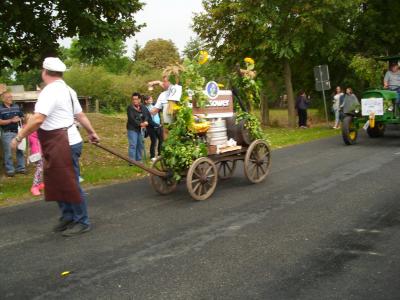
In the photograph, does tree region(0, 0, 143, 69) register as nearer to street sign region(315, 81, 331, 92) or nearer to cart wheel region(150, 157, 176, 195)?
cart wheel region(150, 157, 176, 195)

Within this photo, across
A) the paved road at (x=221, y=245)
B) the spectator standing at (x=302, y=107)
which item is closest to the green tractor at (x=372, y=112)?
the paved road at (x=221, y=245)

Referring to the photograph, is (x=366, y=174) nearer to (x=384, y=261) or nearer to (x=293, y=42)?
(x=384, y=261)

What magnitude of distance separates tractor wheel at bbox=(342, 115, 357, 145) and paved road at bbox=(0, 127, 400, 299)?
205 inches

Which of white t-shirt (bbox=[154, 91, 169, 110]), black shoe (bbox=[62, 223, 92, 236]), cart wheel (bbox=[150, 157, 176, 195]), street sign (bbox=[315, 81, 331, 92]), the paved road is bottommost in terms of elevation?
the paved road

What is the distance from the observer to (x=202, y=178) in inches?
280

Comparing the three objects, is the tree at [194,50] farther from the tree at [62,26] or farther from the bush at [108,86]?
the bush at [108,86]

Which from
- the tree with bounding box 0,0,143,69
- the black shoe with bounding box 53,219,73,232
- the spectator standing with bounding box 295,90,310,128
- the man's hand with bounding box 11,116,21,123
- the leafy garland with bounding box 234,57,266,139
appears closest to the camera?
the black shoe with bounding box 53,219,73,232

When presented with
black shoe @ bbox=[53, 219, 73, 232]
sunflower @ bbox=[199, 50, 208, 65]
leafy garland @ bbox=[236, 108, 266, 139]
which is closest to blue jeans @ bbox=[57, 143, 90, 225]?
black shoe @ bbox=[53, 219, 73, 232]

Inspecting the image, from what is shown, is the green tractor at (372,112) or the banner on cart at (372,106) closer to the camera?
the banner on cart at (372,106)

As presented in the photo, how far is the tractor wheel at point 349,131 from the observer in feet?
43.3

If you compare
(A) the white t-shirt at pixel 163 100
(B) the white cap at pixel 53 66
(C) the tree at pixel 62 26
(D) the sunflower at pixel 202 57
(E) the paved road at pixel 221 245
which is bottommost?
(E) the paved road at pixel 221 245

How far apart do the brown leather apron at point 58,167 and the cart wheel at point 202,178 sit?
6.56ft

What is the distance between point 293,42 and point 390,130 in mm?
5640

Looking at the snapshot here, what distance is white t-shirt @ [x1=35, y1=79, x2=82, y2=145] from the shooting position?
17.1 feet
